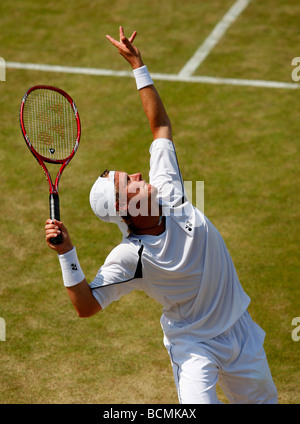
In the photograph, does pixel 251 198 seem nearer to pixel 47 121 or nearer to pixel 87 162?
pixel 87 162

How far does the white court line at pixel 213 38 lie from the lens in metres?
11.2

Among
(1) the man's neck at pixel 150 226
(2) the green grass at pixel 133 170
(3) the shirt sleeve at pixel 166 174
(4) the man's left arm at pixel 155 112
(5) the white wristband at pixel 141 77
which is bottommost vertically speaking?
(2) the green grass at pixel 133 170

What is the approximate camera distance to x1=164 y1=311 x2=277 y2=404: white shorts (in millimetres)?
4621

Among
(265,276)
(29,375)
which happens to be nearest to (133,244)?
(29,375)

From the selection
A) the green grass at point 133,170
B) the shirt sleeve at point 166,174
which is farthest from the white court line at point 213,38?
the shirt sleeve at point 166,174

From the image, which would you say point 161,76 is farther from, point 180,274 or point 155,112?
point 180,274

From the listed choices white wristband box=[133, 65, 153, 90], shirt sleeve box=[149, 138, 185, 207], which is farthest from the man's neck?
white wristband box=[133, 65, 153, 90]

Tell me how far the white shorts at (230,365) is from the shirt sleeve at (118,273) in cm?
61

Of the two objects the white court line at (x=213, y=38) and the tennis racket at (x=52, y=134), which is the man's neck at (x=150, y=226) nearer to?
the tennis racket at (x=52, y=134)

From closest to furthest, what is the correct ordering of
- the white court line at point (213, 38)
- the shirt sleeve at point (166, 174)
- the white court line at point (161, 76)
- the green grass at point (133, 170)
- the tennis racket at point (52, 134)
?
the shirt sleeve at point (166, 174) → the tennis racket at point (52, 134) → the green grass at point (133, 170) → the white court line at point (161, 76) → the white court line at point (213, 38)

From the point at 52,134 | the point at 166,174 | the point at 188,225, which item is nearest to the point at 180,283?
the point at 188,225

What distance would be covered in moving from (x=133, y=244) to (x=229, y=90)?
646cm

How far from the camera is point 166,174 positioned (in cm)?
507

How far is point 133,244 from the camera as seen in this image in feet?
15.1
